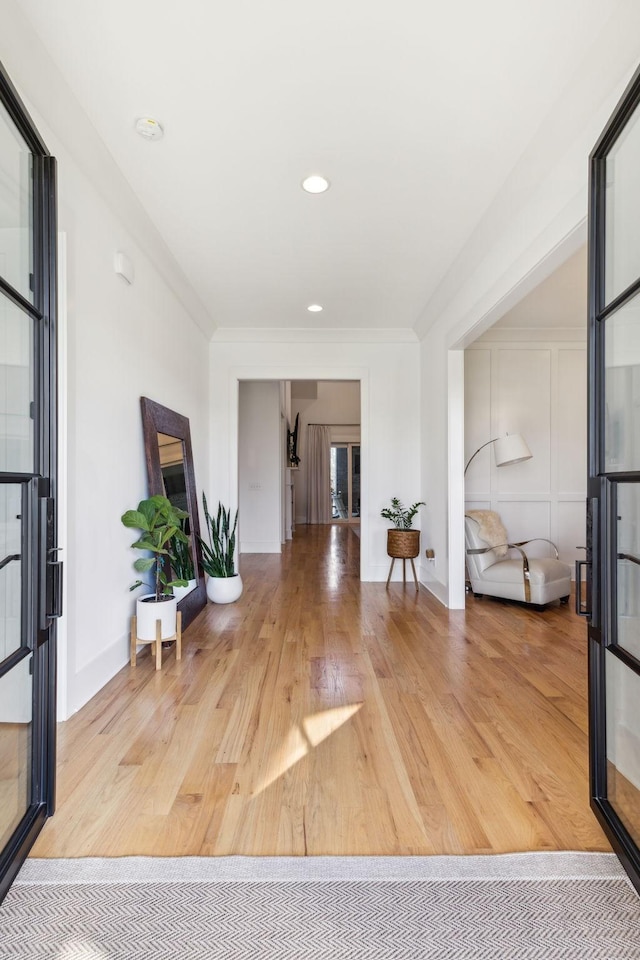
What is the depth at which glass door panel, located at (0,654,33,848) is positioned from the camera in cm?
131

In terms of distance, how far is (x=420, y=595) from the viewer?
15.2 ft

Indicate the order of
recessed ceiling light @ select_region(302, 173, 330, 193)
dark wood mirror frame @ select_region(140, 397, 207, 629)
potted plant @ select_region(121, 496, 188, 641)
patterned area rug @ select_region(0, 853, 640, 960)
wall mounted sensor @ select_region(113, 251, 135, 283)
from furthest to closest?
dark wood mirror frame @ select_region(140, 397, 207, 629) < potted plant @ select_region(121, 496, 188, 641) < wall mounted sensor @ select_region(113, 251, 135, 283) < recessed ceiling light @ select_region(302, 173, 330, 193) < patterned area rug @ select_region(0, 853, 640, 960)

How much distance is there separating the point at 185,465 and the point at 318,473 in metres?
7.81

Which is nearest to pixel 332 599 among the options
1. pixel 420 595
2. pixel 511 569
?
pixel 420 595

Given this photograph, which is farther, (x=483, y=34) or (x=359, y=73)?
(x=359, y=73)

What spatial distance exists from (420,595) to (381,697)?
91.3 inches

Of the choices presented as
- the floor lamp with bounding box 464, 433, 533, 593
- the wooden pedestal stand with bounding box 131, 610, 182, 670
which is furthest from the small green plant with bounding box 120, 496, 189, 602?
the floor lamp with bounding box 464, 433, 533, 593

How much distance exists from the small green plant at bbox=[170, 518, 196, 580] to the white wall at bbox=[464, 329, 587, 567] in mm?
2990

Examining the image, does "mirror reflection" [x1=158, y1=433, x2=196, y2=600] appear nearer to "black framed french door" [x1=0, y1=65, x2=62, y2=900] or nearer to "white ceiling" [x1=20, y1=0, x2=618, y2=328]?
"white ceiling" [x1=20, y1=0, x2=618, y2=328]

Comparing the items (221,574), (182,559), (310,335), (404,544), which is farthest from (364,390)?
(182,559)

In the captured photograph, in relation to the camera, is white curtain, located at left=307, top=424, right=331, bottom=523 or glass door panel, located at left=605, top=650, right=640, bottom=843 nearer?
glass door panel, located at left=605, top=650, right=640, bottom=843

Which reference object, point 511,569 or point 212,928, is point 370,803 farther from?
point 511,569

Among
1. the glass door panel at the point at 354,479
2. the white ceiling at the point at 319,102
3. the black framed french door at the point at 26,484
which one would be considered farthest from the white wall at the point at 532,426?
the glass door panel at the point at 354,479

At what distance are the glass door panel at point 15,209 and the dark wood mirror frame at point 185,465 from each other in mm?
1741
